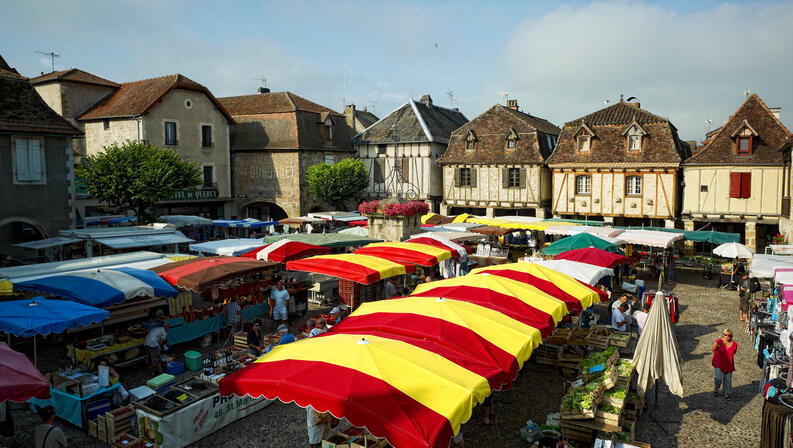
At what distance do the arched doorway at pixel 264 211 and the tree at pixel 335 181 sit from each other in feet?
13.4

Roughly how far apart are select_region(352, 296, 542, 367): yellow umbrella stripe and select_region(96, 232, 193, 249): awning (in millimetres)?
12050

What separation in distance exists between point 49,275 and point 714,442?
13.6 metres

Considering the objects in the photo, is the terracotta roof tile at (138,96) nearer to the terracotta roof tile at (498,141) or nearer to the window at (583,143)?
the terracotta roof tile at (498,141)

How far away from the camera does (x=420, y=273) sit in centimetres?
1784

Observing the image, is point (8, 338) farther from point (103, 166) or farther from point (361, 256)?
point (103, 166)

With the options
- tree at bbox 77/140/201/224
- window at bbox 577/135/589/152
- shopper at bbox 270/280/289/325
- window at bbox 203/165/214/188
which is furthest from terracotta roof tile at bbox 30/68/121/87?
window at bbox 577/135/589/152

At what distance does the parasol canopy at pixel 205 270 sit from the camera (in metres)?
11.4

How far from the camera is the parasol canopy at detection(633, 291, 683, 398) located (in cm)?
832

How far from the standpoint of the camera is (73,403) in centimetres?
812

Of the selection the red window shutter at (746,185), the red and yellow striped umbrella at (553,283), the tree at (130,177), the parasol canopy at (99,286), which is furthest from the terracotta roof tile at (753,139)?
the tree at (130,177)

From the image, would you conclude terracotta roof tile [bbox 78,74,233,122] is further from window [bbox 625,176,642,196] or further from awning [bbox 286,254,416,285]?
window [bbox 625,176,642,196]

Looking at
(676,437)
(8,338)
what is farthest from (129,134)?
(676,437)

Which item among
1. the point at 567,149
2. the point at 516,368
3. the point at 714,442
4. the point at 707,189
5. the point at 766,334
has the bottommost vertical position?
the point at 714,442

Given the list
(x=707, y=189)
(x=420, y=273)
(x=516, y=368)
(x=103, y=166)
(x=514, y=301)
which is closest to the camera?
(x=516, y=368)
